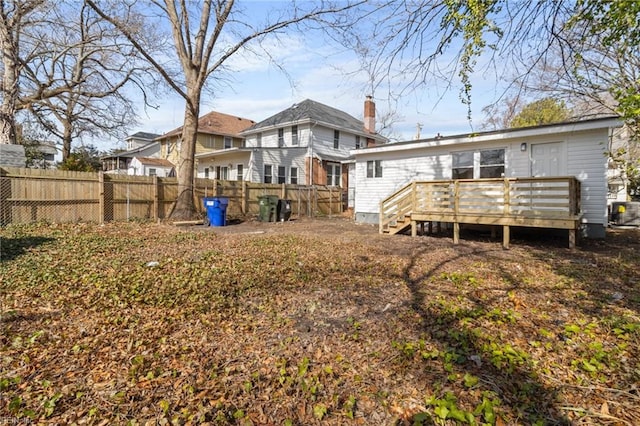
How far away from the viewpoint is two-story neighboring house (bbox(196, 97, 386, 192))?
69.4 ft

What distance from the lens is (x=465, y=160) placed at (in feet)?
38.2

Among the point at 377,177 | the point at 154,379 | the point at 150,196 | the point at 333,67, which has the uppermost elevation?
the point at 333,67

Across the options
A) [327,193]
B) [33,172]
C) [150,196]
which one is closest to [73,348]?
[33,172]

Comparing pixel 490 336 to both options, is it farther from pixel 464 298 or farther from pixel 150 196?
pixel 150 196

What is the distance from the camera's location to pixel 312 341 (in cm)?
346

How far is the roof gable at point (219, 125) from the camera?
2820cm

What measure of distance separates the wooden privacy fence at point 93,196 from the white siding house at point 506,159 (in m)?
6.43

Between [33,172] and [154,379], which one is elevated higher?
[33,172]

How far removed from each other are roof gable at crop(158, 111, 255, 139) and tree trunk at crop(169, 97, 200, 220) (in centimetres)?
1473

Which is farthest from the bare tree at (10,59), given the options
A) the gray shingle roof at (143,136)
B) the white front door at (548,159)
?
the gray shingle roof at (143,136)

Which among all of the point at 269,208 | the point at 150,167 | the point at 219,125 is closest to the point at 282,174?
the point at 269,208

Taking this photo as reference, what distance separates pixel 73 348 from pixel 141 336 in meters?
0.58

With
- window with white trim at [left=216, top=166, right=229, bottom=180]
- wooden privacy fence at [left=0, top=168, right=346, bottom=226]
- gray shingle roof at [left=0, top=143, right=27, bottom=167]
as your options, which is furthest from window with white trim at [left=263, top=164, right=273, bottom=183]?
gray shingle roof at [left=0, top=143, right=27, bottom=167]

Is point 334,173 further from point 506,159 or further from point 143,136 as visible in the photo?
point 143,136
